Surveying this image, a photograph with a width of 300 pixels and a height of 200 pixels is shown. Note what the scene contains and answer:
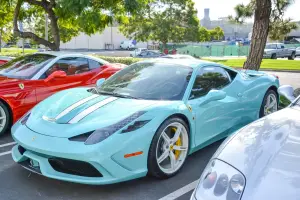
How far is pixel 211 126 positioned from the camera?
13.4 ft

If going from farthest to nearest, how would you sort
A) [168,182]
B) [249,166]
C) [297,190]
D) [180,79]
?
[180,79]
[168,182]
[249,166]
[297,190]

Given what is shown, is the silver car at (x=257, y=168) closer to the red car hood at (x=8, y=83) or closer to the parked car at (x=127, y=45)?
the red car hood at (x=8, y=83)

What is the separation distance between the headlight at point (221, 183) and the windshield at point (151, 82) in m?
1.78

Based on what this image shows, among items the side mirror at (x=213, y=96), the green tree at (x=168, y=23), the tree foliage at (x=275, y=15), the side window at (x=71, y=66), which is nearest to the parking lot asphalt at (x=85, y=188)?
the side mirror at (x=213, y=96)

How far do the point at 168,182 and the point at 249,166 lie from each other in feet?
5.30

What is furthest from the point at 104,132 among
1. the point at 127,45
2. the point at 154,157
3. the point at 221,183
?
the point at 127,45

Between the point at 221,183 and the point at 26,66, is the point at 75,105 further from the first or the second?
the point at 26,66

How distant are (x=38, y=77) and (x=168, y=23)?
31336mm

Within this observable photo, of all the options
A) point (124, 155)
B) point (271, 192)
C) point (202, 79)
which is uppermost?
point (202, 79)

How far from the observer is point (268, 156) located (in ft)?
6.61

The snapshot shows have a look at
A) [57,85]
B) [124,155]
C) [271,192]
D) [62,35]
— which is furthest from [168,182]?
[62,35]

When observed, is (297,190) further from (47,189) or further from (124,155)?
(47,189)

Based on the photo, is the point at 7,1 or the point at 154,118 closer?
the point at 154,118

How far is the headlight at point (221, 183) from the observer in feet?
6.07
